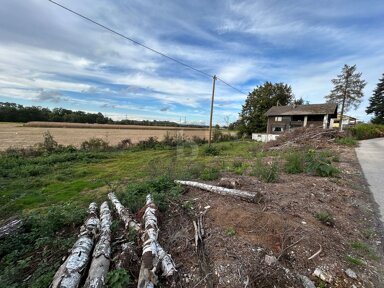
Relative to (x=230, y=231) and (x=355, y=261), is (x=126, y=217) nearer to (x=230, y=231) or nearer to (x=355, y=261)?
(x=230, y=231)

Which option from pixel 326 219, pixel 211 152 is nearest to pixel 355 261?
pixel 326 219

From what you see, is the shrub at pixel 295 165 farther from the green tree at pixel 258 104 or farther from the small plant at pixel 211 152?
the green tree at pixel 258 104

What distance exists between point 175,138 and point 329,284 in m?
17.8

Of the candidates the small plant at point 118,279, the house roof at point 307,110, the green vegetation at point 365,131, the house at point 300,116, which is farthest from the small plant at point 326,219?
the house roof at point 307,110

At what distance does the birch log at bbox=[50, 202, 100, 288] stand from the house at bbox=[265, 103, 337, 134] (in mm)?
28763

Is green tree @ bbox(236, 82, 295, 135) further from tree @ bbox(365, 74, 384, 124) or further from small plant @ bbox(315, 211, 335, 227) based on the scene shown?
small plant @ bbox(315, 211, 335, 227)

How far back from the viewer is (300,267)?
2539 mm

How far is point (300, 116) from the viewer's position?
29.7 meters

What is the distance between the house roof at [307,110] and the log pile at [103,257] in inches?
1218

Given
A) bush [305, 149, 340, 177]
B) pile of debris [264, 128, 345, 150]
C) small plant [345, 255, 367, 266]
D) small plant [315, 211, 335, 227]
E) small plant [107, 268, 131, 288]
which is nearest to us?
small plant [107, 268, 131, 288]

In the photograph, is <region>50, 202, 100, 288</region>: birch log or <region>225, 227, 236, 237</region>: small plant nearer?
<region>50, 202, 100, 288</region>: birch log

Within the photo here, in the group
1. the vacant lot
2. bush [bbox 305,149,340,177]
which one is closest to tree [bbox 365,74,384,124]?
the vacant lot

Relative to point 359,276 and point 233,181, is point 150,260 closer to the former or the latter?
point 359,276

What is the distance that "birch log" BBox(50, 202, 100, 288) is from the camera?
2138 mm
